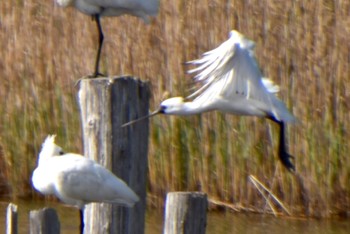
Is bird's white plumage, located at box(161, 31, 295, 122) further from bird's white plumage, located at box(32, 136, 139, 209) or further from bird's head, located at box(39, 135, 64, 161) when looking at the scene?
bird's white plumage, located at box(32, 136, 139, 209)

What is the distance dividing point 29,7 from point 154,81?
3.86 feet

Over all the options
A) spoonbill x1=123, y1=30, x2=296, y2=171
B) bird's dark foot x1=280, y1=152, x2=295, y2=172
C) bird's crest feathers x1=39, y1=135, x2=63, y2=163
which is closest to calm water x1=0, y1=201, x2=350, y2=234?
bird's dark foot x1=280, y1=152, x2=295, y2=172

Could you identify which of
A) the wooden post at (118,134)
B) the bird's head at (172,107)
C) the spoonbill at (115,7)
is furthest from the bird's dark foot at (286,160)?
the wooden post at (118,134)

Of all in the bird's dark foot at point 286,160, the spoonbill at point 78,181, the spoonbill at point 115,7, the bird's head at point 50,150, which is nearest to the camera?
the spoonbill at point 78,181

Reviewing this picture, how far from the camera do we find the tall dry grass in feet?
24.9

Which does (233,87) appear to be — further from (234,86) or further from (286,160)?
(286,160)

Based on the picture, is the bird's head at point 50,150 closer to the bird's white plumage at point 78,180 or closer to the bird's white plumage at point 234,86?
the bird's white plumage at point 78,180

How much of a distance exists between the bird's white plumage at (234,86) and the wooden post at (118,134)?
1.42m

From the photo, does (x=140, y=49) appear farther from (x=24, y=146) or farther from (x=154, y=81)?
(x=24, y=146)

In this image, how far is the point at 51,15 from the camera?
8.28m

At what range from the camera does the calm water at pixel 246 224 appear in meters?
7.50

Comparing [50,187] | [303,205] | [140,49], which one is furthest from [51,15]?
[50,187]

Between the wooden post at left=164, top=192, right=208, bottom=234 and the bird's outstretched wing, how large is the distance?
1.87m

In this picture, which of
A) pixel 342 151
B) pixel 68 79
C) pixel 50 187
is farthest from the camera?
pixel 68 79
